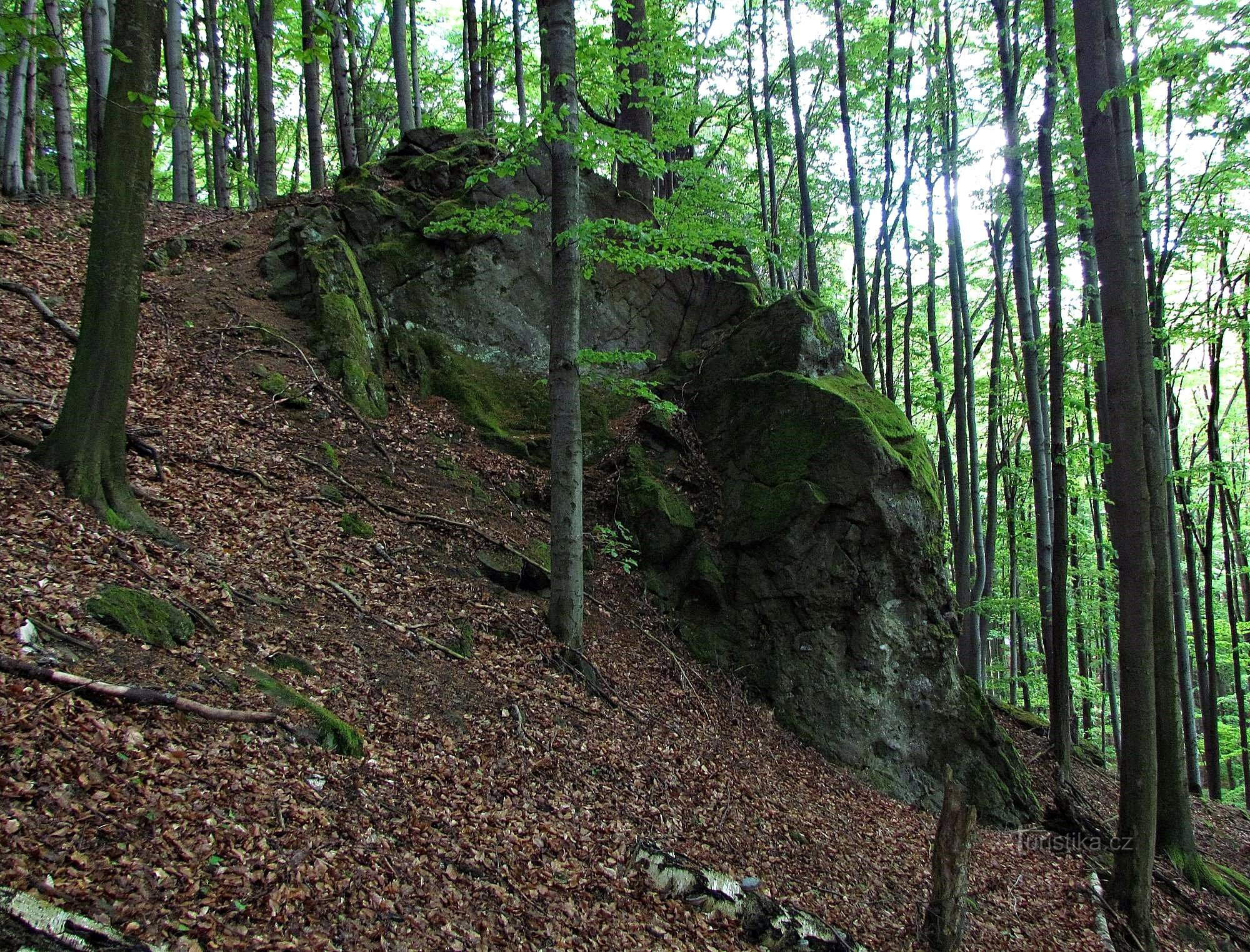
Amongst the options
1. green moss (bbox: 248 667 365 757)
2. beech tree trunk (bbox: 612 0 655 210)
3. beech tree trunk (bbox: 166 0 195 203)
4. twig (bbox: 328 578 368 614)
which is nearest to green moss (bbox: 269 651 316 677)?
green moss (bbox: 248 667 365 757)

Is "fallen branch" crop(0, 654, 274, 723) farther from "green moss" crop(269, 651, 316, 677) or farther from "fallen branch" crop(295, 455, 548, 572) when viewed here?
"fallen branch" crop(295, 455, 548, 572)

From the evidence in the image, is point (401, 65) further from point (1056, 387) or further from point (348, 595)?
point (1056, 387)

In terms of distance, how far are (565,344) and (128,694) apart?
184 inches

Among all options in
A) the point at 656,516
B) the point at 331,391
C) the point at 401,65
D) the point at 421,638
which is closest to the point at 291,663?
the point at 421,638

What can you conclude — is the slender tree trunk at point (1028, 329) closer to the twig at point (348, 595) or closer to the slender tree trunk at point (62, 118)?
the twig at point (348, 595)

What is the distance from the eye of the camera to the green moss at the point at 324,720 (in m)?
4.48

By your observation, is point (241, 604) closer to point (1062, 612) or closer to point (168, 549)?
point (168, 549)

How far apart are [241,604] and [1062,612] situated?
1021 centimetres

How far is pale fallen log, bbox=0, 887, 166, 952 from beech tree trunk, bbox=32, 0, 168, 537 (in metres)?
3.66

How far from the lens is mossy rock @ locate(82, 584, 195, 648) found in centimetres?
435

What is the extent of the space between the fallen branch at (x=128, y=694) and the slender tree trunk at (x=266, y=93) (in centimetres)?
1363

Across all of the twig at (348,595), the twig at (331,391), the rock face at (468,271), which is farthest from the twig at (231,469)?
the rock face at (468,271)

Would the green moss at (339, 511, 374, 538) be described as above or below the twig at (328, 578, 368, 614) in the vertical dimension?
above

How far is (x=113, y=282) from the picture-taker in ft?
17.1
